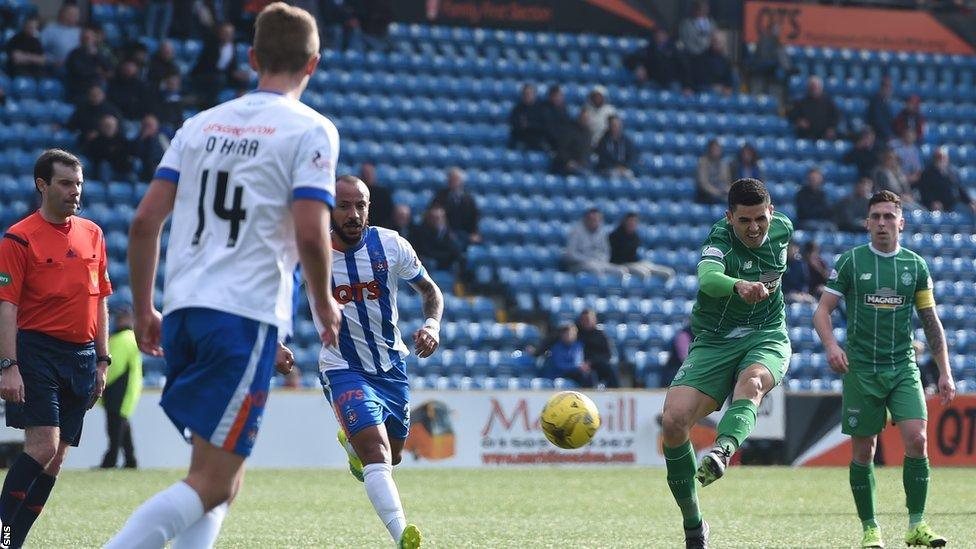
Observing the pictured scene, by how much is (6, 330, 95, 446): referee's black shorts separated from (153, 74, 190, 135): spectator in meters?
12.6

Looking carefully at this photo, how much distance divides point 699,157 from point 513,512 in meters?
13.9

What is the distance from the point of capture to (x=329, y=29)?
896 inches

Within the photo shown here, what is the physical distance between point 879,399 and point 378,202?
35.6 ft

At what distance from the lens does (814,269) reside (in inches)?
829

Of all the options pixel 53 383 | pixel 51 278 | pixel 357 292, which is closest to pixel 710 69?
pixel 357 292

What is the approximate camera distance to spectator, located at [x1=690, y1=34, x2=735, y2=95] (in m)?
25.0

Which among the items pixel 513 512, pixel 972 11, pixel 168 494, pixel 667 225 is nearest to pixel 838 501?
pixel 513 512

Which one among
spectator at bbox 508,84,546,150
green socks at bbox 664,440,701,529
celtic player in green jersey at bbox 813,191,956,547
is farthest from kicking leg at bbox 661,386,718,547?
spectator at bbox 508,84,546,150

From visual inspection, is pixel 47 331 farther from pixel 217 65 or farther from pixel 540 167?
pixel 540 167

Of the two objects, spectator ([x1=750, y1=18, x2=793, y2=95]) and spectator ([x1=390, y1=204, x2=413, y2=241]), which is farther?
spectator ([x1=750, y1=18, x2=793, y2=95])

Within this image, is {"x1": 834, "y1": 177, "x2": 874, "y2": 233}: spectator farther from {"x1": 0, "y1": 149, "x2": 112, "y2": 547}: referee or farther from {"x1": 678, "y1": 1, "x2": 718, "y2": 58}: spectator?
{"x1": 0, "y1": 149, "x2": 112, "y2": 547}: referee

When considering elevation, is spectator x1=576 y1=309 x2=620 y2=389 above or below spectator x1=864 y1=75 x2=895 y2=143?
below

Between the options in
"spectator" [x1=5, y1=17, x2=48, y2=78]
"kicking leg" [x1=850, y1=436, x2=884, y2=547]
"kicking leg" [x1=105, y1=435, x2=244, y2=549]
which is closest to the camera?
"kicking leg" [x1=105, y1=435, x2=244, y2=549]

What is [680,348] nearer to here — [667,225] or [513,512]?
[667,225]
